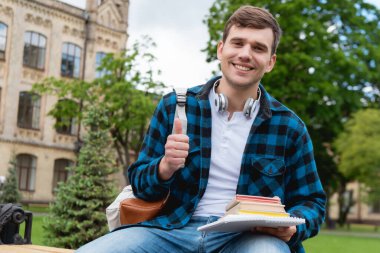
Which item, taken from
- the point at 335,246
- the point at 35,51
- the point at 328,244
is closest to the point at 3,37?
the point at 35,51

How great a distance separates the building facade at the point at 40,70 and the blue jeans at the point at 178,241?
32588mm

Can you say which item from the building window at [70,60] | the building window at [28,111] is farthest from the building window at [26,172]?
the building window at [70,60]

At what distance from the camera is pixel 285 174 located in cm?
378

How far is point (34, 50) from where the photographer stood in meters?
38.4

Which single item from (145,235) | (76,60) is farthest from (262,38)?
(76,60)

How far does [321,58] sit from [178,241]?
98.7 feet

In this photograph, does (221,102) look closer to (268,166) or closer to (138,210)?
(268,166)

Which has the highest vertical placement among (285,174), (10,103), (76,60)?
(76,60)

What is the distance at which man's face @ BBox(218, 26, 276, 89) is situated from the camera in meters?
3.69

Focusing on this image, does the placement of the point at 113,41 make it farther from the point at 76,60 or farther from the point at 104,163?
the point at 104,163

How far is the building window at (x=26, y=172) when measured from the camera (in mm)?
37219

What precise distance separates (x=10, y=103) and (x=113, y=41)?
8.91 m

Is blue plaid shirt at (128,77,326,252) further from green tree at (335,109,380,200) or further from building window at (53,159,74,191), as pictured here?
building window at (53,159,74,191)

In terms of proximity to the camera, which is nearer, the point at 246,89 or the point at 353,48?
the point at 246,89
